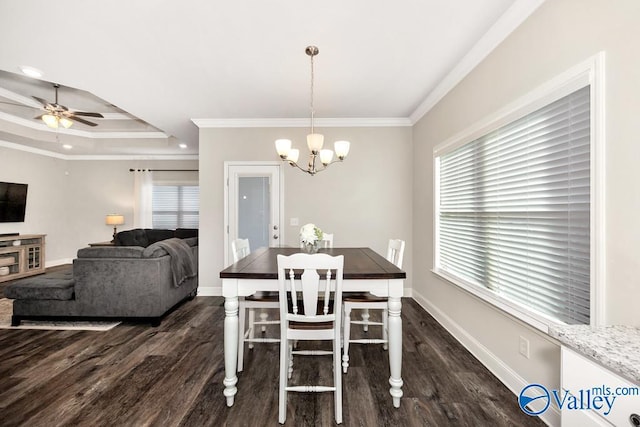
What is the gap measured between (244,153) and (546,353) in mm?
4021

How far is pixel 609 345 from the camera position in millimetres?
964

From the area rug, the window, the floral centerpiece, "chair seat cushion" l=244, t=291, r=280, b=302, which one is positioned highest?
the window

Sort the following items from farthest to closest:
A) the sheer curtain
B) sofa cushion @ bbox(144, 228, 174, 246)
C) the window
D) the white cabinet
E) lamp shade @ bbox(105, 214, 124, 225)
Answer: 1. the window
2. the sheer curtain
3. lamp shade @ bbox(105, 214, 124, 225)
4. sofa cushion @ bbox(144, 228, 174, 246)
5. the white cabinet

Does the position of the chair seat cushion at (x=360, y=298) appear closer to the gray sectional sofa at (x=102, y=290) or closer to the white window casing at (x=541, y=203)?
the white window casing at (x=541, y=203)

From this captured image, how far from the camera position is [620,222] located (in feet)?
4.32

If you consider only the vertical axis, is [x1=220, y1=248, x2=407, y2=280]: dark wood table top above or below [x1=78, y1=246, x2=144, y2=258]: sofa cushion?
above

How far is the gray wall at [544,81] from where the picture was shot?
1276 mm

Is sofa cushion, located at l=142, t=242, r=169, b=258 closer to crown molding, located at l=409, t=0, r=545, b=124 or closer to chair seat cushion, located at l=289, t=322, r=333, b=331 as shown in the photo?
chair seat cushion, located at l=289, t=322, r=333, b=331

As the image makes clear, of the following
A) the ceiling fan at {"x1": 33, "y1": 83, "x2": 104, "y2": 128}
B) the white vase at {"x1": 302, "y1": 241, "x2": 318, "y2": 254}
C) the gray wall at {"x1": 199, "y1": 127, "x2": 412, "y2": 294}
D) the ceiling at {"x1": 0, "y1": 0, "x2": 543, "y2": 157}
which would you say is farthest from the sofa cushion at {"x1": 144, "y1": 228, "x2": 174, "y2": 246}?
the white vase at {"x1": 302, "y1": 241, "x2": 318, "y2": 254}

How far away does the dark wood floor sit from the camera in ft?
5.66

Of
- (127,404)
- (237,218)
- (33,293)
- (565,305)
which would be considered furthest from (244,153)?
(565,305)

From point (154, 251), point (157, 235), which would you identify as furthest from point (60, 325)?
point (157, 235)

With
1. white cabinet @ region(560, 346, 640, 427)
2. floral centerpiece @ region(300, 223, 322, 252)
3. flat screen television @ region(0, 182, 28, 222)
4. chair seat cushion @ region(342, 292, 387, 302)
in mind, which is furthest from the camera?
flat screen television @ region(0, 182, 28, 222)

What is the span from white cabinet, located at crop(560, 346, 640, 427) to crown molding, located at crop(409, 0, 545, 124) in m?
2.05
